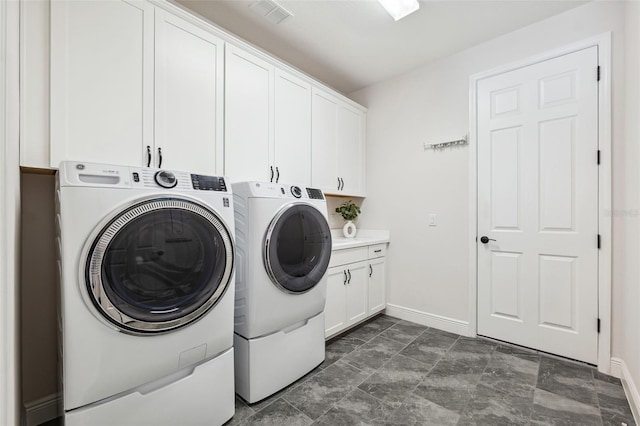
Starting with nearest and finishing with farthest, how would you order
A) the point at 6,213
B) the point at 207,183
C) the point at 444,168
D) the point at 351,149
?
the point at 6,213 → the point at 207,183 → the point at 444,168 → the point at 351,149

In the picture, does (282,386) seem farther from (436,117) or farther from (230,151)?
(436,117)

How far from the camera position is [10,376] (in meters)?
0.94

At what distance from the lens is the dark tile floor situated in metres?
1.49

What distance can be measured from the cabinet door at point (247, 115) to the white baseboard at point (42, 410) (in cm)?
156

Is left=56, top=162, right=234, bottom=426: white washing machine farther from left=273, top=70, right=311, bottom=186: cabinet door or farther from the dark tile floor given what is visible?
left=273, top=70, right=311, bottom=186: cabinet door

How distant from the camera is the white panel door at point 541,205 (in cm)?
203

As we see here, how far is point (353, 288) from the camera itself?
100 inches

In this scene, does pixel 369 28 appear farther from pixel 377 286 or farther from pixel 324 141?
pixel 377 286

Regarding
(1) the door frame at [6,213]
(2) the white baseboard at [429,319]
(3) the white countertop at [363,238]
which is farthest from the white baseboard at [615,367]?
(1) the door frame at [6,213]

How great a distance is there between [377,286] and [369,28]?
233 cm

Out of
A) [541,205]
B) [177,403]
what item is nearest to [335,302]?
[177,403]

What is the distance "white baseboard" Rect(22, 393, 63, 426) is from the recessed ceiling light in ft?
9.85

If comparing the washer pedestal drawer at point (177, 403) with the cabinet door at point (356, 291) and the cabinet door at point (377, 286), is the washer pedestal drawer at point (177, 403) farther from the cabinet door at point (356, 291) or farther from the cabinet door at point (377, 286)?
the cabinet door at point (377, 286)

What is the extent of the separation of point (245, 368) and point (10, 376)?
965 mm
